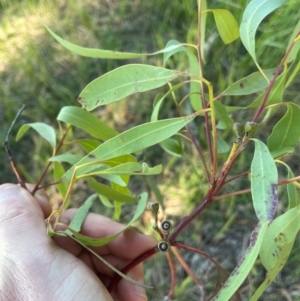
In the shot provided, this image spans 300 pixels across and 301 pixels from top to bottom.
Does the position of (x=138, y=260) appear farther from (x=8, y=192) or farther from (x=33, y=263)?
(x=8, y=192)

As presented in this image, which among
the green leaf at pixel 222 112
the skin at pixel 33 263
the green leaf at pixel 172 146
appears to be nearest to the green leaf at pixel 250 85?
the green leaf at pixel 222 112

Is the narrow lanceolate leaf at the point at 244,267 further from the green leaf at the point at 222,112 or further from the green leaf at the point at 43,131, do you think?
the green leaf at the point at 43,131

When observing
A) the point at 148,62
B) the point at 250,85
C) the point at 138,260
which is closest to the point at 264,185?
the point at 250,85

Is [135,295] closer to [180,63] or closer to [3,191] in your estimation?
[3,191]

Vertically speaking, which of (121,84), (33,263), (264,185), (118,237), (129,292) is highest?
(121,84)

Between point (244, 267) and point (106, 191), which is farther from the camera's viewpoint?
point (106, 191)

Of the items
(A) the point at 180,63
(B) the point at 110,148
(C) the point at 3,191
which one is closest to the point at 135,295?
(C) the point at 3,191
